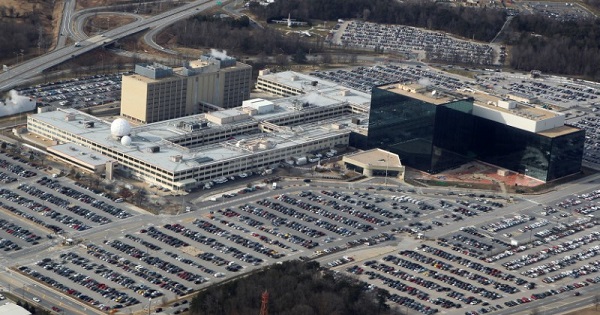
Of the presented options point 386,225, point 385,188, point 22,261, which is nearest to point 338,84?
point 385,188

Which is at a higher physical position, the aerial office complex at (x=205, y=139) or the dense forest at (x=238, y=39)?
the dense forest at (x=238, y=39)

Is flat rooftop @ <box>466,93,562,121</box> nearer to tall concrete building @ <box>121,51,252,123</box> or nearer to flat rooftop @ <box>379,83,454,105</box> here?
flat rooftop @ <box>379,83,454,105</box>

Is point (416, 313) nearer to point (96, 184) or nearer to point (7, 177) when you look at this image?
point (96, 184)

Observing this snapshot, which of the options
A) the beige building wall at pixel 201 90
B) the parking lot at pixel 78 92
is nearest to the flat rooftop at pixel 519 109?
the beige building wall at pixel 201 90

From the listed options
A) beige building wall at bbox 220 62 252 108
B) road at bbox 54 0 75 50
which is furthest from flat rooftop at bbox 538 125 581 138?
road at bbox 54 0 75 50

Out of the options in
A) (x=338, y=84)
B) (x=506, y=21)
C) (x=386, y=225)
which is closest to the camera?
(x=386, y=225)

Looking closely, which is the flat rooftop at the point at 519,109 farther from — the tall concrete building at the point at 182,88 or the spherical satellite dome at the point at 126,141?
the spherical satellite dome at the point at 126,141

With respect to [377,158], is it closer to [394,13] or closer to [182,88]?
[182,88]
